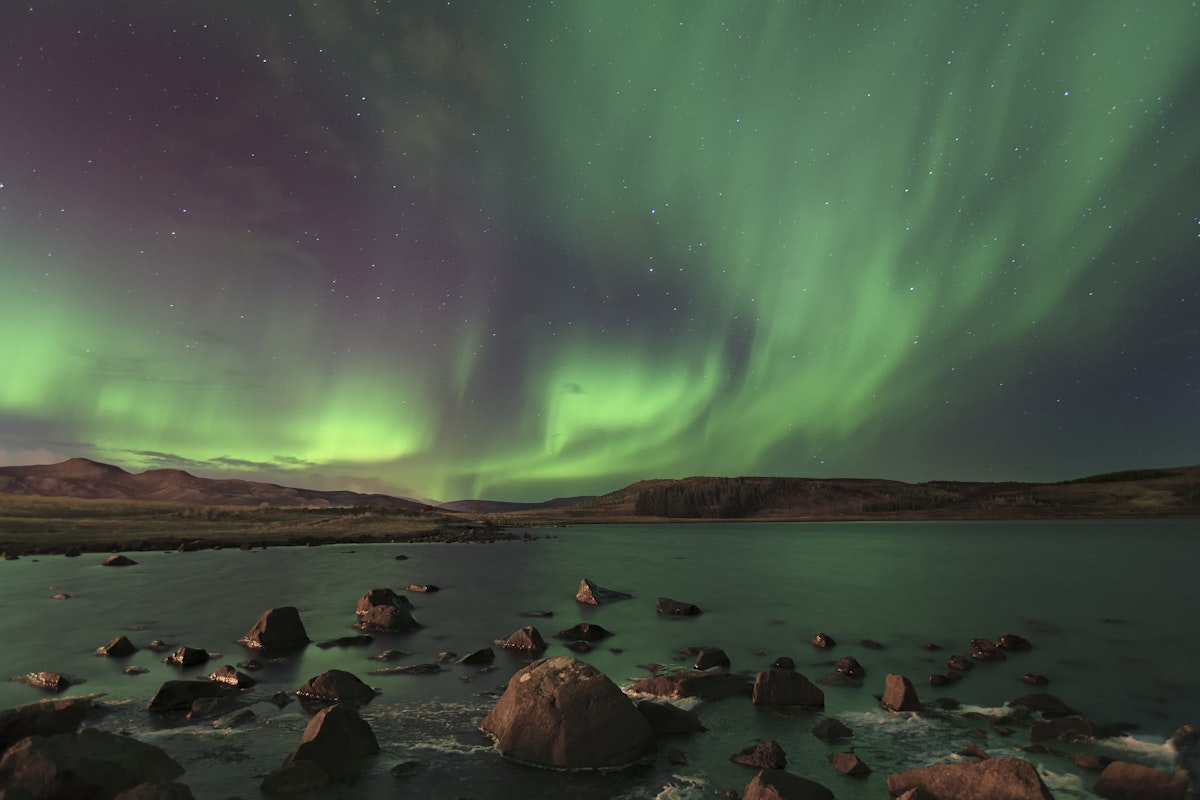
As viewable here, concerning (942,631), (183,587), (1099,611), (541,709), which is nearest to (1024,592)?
(1099,611)

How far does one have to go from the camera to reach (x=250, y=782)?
1042 centimetres

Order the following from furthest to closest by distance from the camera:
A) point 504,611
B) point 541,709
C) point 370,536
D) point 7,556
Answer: point 370,536 → point 7,556 → point 504,611 → point 541,709

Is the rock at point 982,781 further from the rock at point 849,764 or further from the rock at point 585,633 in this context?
the rock at point 585,633

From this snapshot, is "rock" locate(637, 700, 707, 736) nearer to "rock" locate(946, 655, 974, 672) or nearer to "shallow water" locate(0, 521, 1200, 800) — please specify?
"shallow water" locate(0, 521, 1200, 800)

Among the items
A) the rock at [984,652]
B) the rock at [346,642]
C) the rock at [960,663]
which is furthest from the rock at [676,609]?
the rock at [346,642]

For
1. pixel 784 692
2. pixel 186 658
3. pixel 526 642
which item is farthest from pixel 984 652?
pixel 186 658

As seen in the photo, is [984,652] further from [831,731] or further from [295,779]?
[295,779]

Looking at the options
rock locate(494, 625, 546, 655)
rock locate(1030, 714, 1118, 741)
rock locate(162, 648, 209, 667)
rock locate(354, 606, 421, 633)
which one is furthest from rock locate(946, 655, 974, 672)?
rock locate(162, 648, 209, 667)

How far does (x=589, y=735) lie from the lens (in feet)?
37.9

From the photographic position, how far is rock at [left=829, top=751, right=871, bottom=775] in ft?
36.4

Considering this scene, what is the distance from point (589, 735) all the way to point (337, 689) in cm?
776

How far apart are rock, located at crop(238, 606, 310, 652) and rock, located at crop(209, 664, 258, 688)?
13.5 feet

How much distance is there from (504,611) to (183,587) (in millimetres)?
23009

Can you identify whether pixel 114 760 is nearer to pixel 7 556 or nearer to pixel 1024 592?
pixel 1024 592
